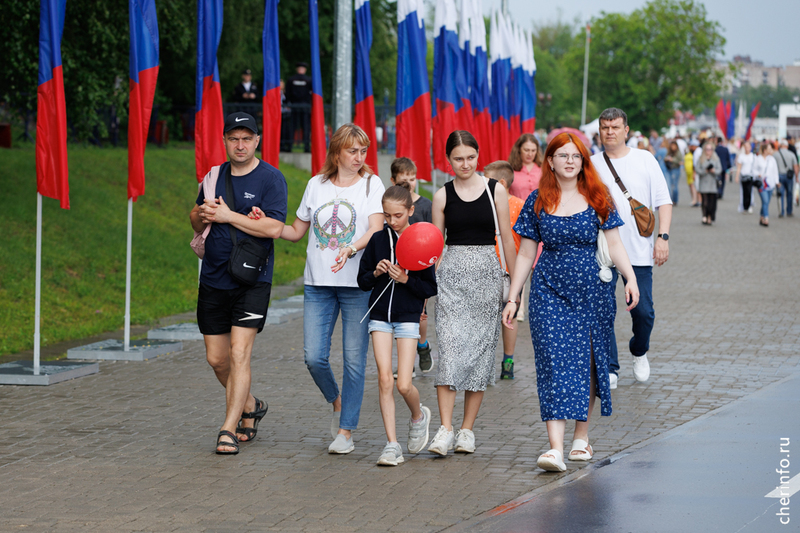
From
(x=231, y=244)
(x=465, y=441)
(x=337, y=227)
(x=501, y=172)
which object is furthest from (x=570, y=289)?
(x=501, y=172)

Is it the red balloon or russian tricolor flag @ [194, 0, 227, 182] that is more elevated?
russian tricolor flag @ [194, 0, 227, 182]

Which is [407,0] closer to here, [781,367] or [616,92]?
[781,367]

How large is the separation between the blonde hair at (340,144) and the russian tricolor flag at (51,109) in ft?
11.2

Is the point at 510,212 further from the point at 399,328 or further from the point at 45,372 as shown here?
the point at 45,372

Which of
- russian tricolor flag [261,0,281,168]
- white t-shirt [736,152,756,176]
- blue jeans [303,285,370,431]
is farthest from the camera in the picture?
white t-shirt [736,152,756,176]

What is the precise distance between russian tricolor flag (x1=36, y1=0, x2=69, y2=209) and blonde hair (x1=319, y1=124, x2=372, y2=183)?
341 centimetres

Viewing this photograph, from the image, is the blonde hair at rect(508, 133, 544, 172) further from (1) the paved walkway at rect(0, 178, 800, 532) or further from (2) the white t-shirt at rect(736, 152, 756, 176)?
(2) the white t-shirt at rect(736, 152, 756, 176)

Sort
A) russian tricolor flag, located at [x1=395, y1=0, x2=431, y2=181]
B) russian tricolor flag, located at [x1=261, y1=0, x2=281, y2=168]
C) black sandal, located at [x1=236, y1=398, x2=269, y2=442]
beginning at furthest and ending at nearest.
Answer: russian tricolor flag, located at [x1=395, y1=0, x2=431, y2=181] → russian tricolor flag, located at [x1=261, y1=0, x2=281, y2=168] → black sandal, located at [x1=236, y1=398, x2=269, y2=442]

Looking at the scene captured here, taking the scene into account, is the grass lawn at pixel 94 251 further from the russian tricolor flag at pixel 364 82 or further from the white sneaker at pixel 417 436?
the white sneaker at pixel 417 436

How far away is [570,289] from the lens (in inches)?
231

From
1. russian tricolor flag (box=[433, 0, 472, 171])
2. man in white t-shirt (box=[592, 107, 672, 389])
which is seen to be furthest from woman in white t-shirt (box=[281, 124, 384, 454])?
russian tricolor flag (box=[433, 0, 472, 171])

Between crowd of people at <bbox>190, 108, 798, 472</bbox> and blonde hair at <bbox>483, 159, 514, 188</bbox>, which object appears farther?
blonde hair at <bbox>483, 159, 514, 188</bbox>

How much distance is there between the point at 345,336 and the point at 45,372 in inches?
138

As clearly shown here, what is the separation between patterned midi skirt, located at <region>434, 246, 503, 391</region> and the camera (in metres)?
6.20
